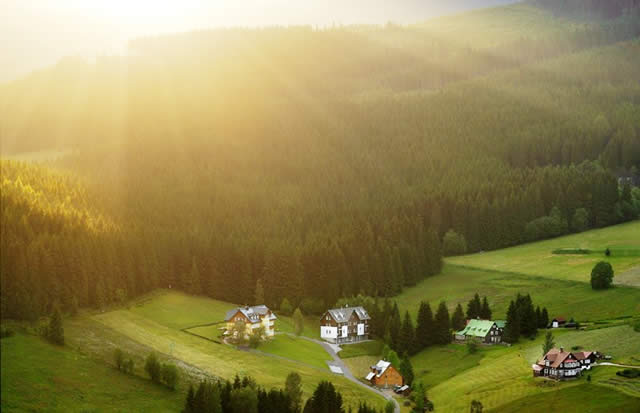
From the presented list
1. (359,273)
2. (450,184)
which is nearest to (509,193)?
(450,184)

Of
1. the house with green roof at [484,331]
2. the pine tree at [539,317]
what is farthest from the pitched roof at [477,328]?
the pine tree at [539,317]

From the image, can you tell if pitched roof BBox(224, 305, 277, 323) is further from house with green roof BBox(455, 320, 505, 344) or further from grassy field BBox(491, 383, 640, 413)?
grassy field BBox(491, 383, 640, 413)

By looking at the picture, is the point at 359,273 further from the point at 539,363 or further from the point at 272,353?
the point at 539,363

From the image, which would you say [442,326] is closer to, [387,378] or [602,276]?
[387,378]

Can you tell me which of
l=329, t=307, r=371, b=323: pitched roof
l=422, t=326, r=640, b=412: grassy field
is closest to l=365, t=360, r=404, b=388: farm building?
l=422, t=326, r=640, b=412: grassy field

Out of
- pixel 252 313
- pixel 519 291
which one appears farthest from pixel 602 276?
pixel 252 313

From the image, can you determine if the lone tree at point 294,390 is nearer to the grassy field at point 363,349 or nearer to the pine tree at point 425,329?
the grassy field at point 363,349
